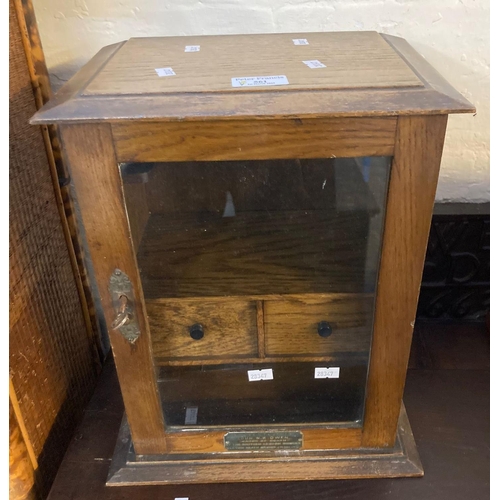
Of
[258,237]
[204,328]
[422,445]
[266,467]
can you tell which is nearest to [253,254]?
[258,237]

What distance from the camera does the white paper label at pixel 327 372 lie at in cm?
88

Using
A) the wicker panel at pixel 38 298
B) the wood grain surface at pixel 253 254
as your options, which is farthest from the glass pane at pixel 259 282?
the wicker panel at pixel 38 298

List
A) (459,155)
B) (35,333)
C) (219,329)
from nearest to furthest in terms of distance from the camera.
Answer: (219,329) → (35,333) → (459,155)

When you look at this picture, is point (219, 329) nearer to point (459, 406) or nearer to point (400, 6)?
point (459, 406)

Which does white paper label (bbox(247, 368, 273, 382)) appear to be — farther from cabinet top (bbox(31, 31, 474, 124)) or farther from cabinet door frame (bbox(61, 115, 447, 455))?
cabinet top (bbox(31, 31, 474, 124))

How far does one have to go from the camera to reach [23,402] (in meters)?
0.90

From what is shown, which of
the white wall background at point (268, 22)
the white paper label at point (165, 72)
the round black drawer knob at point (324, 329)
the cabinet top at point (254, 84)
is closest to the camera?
→ the cabinet top at point (254, 84)

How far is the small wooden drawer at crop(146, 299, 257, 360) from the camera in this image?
819mm

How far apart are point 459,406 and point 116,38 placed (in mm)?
1033

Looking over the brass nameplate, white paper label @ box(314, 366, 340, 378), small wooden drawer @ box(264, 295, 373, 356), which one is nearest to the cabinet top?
small wooden drawer @ box(264, 295, 373, 356)

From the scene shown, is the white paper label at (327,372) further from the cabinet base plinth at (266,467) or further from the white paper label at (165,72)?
the white paper label at (165,72)

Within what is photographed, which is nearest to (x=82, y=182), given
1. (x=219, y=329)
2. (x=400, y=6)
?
(x=219, y=329)

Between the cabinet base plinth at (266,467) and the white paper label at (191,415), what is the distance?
0.23 ft

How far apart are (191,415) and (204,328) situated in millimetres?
178
